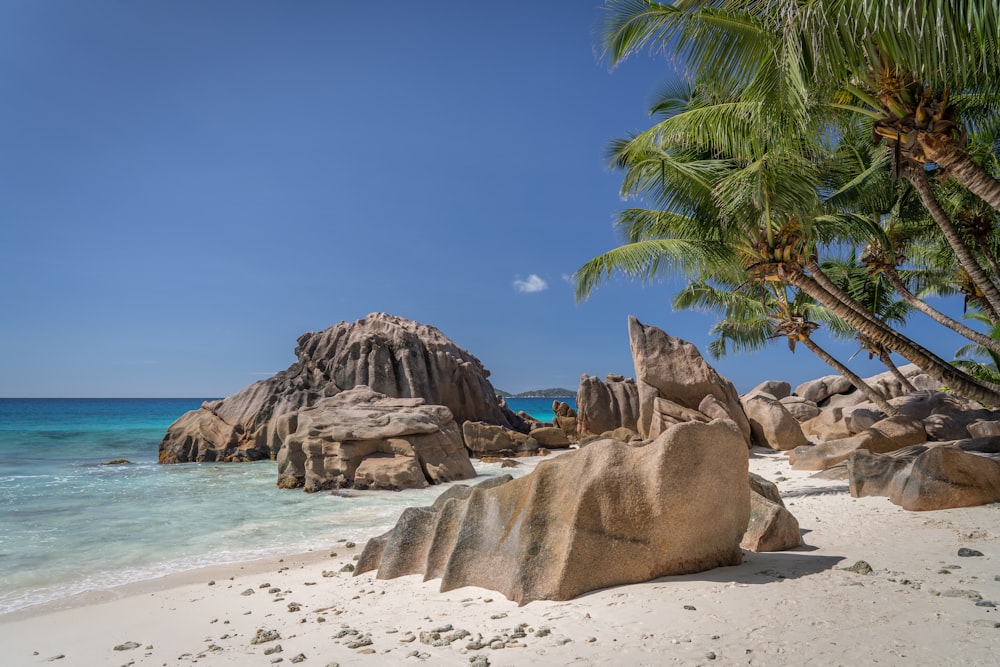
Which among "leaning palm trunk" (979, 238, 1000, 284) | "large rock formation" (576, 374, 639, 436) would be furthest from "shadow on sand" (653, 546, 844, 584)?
"large rock formation" (576, 374, 639, 436)

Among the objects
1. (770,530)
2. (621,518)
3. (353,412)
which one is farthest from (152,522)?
(770,530)

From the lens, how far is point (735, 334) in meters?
25.3

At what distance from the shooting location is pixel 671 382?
65.3ft

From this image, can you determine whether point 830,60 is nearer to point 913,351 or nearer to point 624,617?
point 624,617

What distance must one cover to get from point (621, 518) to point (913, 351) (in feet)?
33.0

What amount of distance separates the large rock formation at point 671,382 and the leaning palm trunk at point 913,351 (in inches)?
296

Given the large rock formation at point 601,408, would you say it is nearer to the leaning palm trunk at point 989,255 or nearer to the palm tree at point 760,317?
the palm tree at point 760,317

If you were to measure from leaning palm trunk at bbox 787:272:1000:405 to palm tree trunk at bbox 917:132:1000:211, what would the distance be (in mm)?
4277

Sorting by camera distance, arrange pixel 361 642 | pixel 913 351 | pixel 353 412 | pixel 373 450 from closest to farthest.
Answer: pixel 361 642
pixel 913 351
pixel 373 450
pixel 353 412

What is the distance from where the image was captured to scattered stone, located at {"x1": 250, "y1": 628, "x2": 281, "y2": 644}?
15.9ft

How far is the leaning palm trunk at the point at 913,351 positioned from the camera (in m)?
11.5

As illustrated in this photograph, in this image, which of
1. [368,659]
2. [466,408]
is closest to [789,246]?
[368,659]

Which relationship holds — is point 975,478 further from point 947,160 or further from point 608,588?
point 608,588

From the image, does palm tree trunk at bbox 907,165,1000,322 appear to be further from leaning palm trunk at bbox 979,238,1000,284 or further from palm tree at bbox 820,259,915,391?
palm tree at bbox 820,259,915,391
